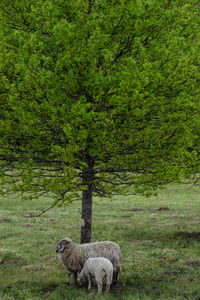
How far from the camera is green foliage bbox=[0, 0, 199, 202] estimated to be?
7.79m

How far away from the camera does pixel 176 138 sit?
847 cm

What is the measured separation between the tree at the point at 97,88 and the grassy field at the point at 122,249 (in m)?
2.51

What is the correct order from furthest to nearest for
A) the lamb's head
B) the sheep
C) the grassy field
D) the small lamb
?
the lamb's head
the sheep
the grassy field
the small lamb

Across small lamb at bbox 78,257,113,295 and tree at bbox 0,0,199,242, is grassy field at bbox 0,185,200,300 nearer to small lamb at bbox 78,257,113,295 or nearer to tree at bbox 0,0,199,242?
small lamb at bbox 78,257,113,295

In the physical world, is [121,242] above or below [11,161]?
Answer: below

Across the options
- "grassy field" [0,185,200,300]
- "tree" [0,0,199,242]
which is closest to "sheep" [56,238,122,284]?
"grassy field" [0,185,200,300]

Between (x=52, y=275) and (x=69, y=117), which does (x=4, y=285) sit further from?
(x=69, y=117)

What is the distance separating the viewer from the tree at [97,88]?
7.79 meters

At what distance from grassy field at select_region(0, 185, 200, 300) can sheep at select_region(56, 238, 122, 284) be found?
0.48m

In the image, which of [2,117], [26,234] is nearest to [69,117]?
[2,117]

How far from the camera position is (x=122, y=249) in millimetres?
13266

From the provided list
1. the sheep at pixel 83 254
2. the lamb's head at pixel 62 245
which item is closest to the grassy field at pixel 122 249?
the sheep at pixel 83 254

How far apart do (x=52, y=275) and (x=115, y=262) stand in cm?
221

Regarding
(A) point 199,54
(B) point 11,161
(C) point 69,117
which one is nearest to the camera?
(C) point 69,117
